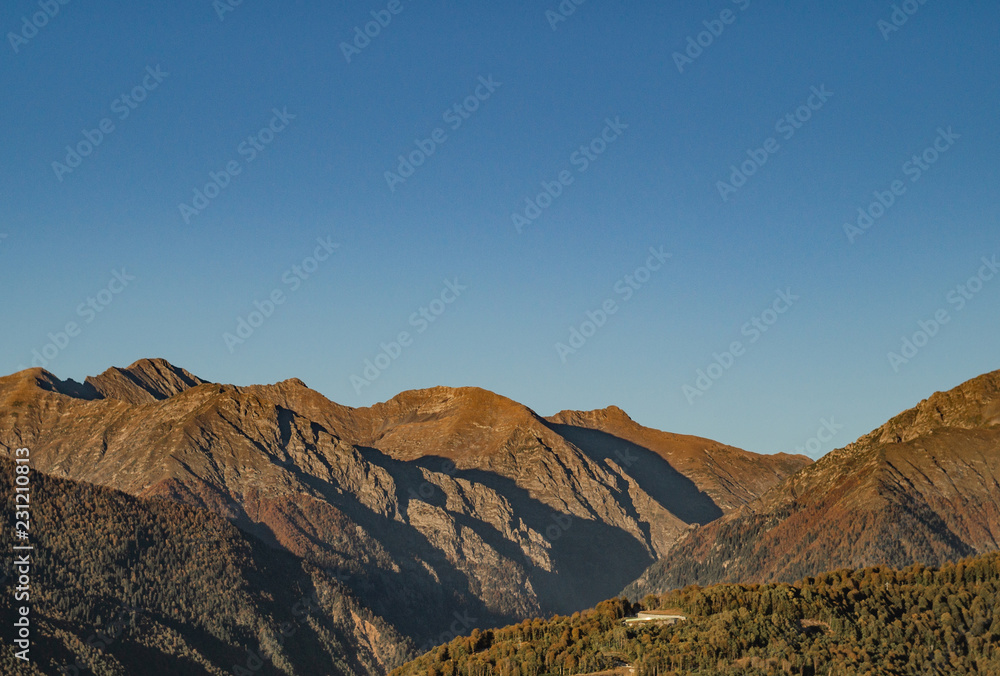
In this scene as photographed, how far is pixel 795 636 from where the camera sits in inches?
6575

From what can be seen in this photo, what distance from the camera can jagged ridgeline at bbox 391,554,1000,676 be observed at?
527 feet

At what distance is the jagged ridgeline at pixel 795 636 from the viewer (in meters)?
161

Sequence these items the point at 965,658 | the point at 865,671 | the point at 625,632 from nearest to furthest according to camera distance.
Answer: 1. the point at 865,671
2. the point at 965,658
3. the point at 625,632

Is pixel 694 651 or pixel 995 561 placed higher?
pixel 995 561

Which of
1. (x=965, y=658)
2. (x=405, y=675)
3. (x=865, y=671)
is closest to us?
(x=865, y=671)

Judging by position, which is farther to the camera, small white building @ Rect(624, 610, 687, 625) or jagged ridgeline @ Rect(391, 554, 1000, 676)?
small white building @ Rect(624, 610, 687, 625)

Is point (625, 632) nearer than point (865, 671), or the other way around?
point (865, 671)

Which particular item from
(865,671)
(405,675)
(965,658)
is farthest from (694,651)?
(405,675)

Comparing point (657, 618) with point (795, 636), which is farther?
point (657, 618)

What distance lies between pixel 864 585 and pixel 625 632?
38301 mm

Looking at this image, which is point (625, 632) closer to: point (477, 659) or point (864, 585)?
point (477, 659)

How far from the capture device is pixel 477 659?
19062 centimetres

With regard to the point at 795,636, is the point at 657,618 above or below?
below

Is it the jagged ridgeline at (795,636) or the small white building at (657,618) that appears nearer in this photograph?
the jagged ridgeline at (795,636)
